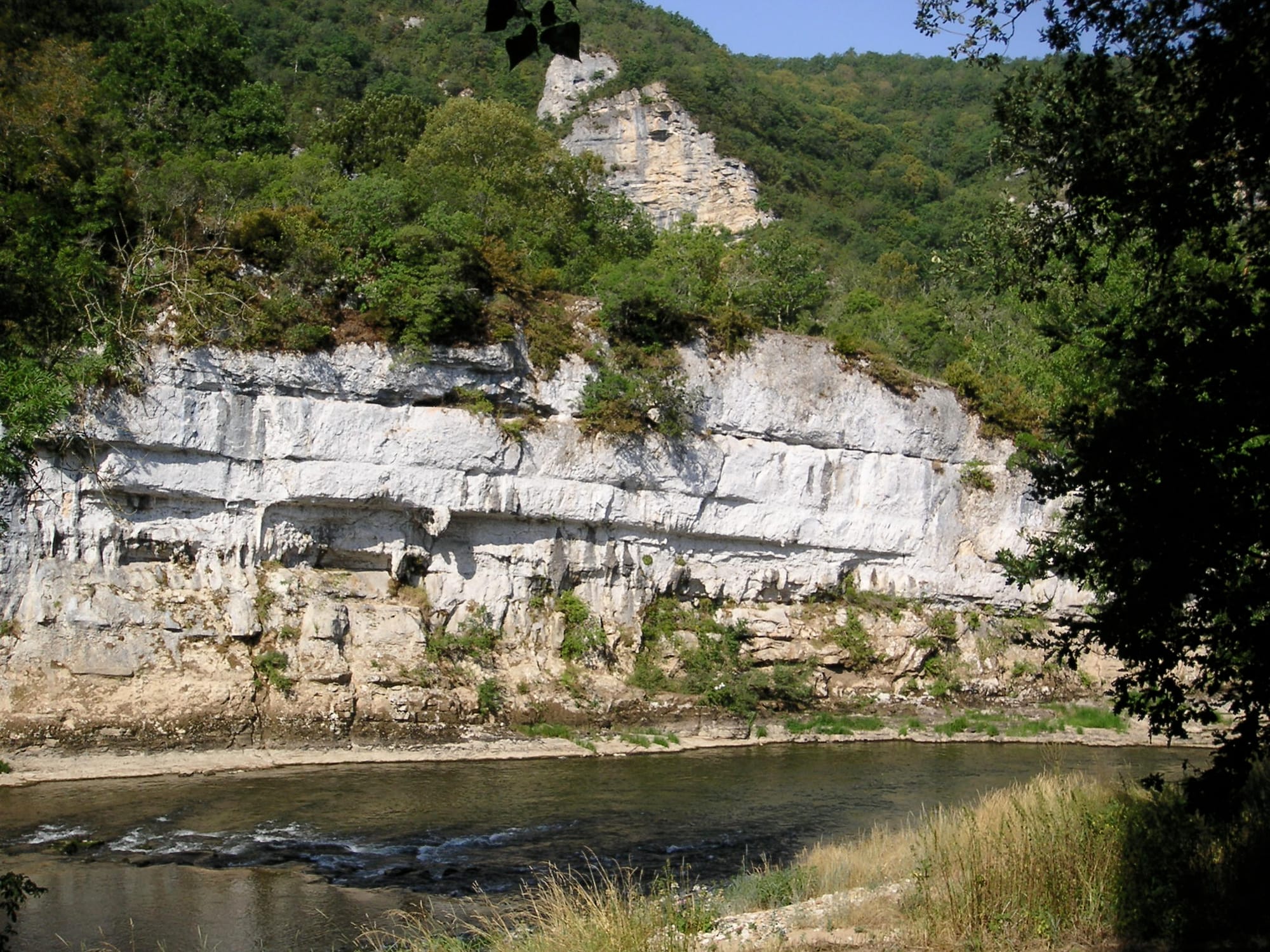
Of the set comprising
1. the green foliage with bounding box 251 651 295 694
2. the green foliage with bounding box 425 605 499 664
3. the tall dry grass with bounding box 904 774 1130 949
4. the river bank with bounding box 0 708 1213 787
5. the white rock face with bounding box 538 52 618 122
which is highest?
the white rock face with bounding box 538 52 618 122

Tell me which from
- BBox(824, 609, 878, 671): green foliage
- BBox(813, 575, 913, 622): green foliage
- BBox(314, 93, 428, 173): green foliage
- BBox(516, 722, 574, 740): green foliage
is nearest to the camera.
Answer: BBox(516, 722, 574, 740): green foliage

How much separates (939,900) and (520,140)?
3426cm

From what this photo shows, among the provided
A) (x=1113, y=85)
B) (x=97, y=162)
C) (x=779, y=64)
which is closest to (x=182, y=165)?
(x=97, y=162)

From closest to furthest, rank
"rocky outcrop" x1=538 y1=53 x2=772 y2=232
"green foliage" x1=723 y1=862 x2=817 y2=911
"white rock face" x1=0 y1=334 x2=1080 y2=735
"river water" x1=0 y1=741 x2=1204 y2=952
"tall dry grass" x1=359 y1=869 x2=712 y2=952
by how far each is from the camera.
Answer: "tall dry grass" x1=359 y1=869 x2=712 y2=952 < "green foliage" x1=723 y1=862 x2=817 y2=911 < "river water" x1=0 y1=741 x2=1204 y2=952 < "white rock face" x1=0 y1=334 x2=1080 y2=735 < "rocky outcrop" x1=538 y1=53 x2=772 y2=232

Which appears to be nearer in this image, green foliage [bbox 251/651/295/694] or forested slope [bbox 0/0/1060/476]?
forested slope [bbox 0/0/1060/476]

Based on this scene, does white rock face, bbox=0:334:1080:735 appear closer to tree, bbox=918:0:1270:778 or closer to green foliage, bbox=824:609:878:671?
green foliage, bbox=824:609:878:671

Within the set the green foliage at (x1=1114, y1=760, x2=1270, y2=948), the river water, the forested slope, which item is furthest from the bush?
the green foliage at (x1=1114, y1=760, x2=1270, y2=948)

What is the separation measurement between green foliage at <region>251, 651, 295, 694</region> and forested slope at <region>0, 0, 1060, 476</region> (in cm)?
644

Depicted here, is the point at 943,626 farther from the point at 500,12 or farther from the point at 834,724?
the point at 500,12

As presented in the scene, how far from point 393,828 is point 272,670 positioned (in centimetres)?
692

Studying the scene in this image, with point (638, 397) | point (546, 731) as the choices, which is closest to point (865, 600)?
point (638, 397)

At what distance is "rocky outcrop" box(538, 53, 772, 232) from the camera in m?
62.5

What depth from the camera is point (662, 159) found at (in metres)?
63.6

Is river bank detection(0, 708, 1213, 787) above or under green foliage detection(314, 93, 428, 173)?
under
